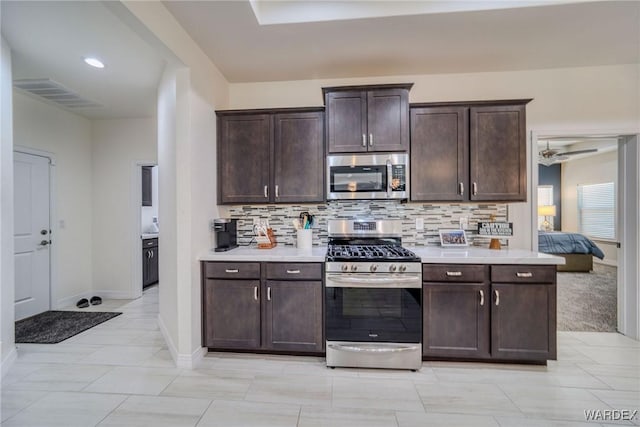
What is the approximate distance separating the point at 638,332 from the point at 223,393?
394 centimetres

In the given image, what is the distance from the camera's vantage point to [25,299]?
140 inches

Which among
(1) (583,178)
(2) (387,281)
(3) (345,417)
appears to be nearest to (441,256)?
(2) (387,281)

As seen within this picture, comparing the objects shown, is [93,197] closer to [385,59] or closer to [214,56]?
[214,56]

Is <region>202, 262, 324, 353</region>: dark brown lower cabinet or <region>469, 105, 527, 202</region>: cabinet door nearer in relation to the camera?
<region>202, 262, 324, 353</region>: dark brown lower cabinet

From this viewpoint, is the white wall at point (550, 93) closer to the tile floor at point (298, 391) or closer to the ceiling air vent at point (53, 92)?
Result: the tile floor at point (298, 391)

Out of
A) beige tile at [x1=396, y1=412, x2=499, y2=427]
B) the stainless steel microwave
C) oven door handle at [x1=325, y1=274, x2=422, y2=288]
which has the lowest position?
beige tile at [x1=396, y1=412, x2=499, y2=427]

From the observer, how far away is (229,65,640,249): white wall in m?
2.88

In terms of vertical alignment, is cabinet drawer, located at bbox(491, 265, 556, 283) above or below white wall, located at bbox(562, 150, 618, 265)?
below

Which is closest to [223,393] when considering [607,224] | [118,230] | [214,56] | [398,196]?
[398,196]

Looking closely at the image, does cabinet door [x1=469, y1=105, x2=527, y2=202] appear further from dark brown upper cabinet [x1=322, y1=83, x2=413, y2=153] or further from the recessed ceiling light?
the recessed ceiling light

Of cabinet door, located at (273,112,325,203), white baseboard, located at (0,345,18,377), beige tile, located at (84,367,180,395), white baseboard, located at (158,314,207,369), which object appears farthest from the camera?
cabinet door, located at (273,112,325,203)

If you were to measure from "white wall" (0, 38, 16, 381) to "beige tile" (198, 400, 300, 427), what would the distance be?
185 cm

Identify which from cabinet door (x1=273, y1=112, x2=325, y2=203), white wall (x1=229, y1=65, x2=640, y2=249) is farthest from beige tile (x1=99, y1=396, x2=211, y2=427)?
white wall (x1=229, y1=65, x2=640, y2=249)

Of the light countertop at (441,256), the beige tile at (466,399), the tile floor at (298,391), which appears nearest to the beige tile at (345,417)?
the tile floor at (298,391)
